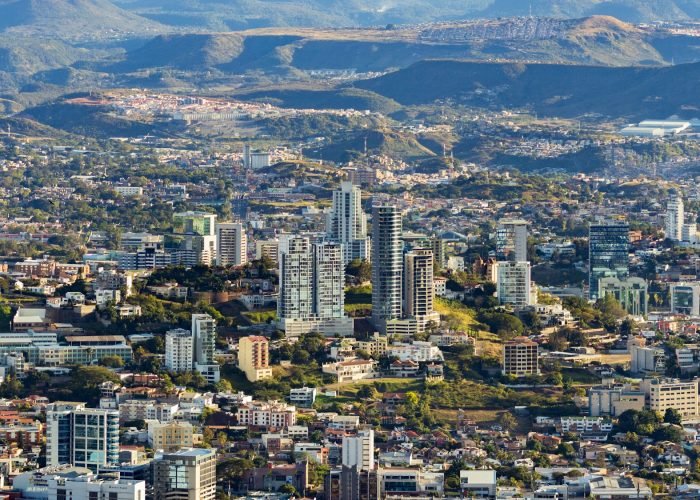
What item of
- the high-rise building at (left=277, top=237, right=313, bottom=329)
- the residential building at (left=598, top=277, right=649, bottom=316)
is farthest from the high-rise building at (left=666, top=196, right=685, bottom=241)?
the high-rise building at (left=277, top=237, right=313, bottom=329)

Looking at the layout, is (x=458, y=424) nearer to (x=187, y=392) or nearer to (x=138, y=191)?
(x=187, y=392)

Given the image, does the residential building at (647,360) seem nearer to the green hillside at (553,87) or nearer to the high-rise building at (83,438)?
the high-rise building at (83,438)

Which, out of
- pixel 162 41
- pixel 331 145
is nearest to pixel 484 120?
pixel 331 145

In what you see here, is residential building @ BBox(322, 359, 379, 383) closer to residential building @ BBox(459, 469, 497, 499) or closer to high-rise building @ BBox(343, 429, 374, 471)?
high-rise building @ BBox(343, 429, 374, 471)

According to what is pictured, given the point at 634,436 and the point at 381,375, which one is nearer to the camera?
the point at 634,436

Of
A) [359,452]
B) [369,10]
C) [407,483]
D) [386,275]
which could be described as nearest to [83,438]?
[359,452]

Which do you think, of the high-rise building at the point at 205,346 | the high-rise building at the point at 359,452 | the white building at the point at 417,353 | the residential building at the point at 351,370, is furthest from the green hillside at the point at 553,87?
the high-rise building at the point at 359,452
